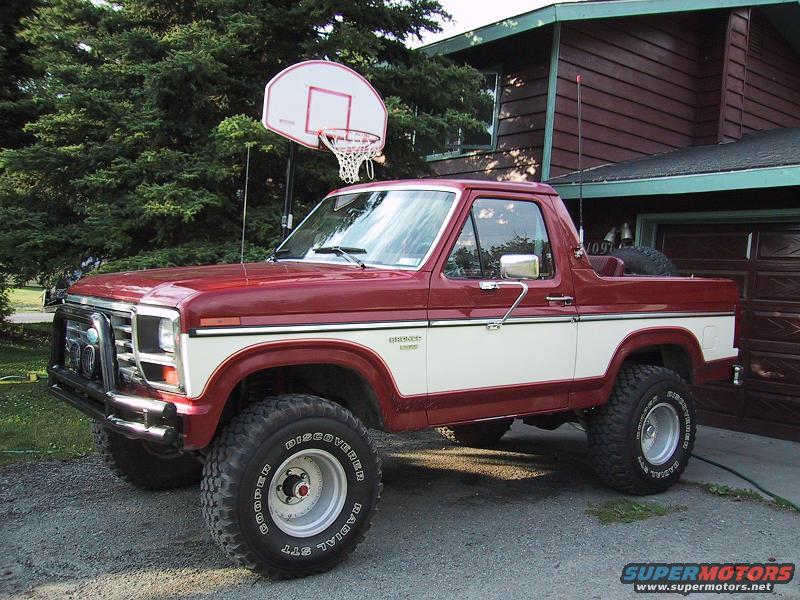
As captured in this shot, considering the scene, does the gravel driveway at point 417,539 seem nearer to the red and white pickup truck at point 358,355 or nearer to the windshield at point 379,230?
the red and white pickup truck at point 358,355

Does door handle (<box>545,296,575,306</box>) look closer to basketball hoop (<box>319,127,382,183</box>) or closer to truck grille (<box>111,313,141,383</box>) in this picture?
truck grille (<box>111,313,141,383</box>)

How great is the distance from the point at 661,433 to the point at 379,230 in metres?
2.82

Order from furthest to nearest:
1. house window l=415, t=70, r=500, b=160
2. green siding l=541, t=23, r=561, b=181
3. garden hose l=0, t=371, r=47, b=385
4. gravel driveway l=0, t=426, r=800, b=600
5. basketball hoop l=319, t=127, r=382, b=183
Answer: house window l=415, t=70, r=500, b=160 < green siding l=541, t=23, r=561, b=181 < garden hose l=0, t=371, r=47, b=385 < basketball hoop l=319, t=127, r=382, b=183 < gravel driveway l=0, t=426, r=800, b=600

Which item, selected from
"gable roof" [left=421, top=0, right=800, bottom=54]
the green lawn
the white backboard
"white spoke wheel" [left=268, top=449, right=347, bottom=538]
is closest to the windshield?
"white spoke wheel" [left=268, top=449, right=347, bottom=538]

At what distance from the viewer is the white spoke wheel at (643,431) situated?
4992 mm

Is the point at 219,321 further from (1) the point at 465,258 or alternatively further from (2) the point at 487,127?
(2) the point at 487,127

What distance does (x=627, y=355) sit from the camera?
5152mm

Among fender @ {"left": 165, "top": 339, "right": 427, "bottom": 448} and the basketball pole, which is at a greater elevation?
the basketball pole

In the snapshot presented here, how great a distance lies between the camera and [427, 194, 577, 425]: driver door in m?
4.09

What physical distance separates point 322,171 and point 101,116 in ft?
8.15

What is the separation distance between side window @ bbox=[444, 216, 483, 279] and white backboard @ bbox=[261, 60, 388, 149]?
2962mm

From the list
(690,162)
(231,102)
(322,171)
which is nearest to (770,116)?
(690,162)

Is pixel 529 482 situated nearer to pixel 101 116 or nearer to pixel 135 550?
pixel 135 550

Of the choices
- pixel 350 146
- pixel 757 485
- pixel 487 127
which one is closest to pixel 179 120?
pixel 350 146
